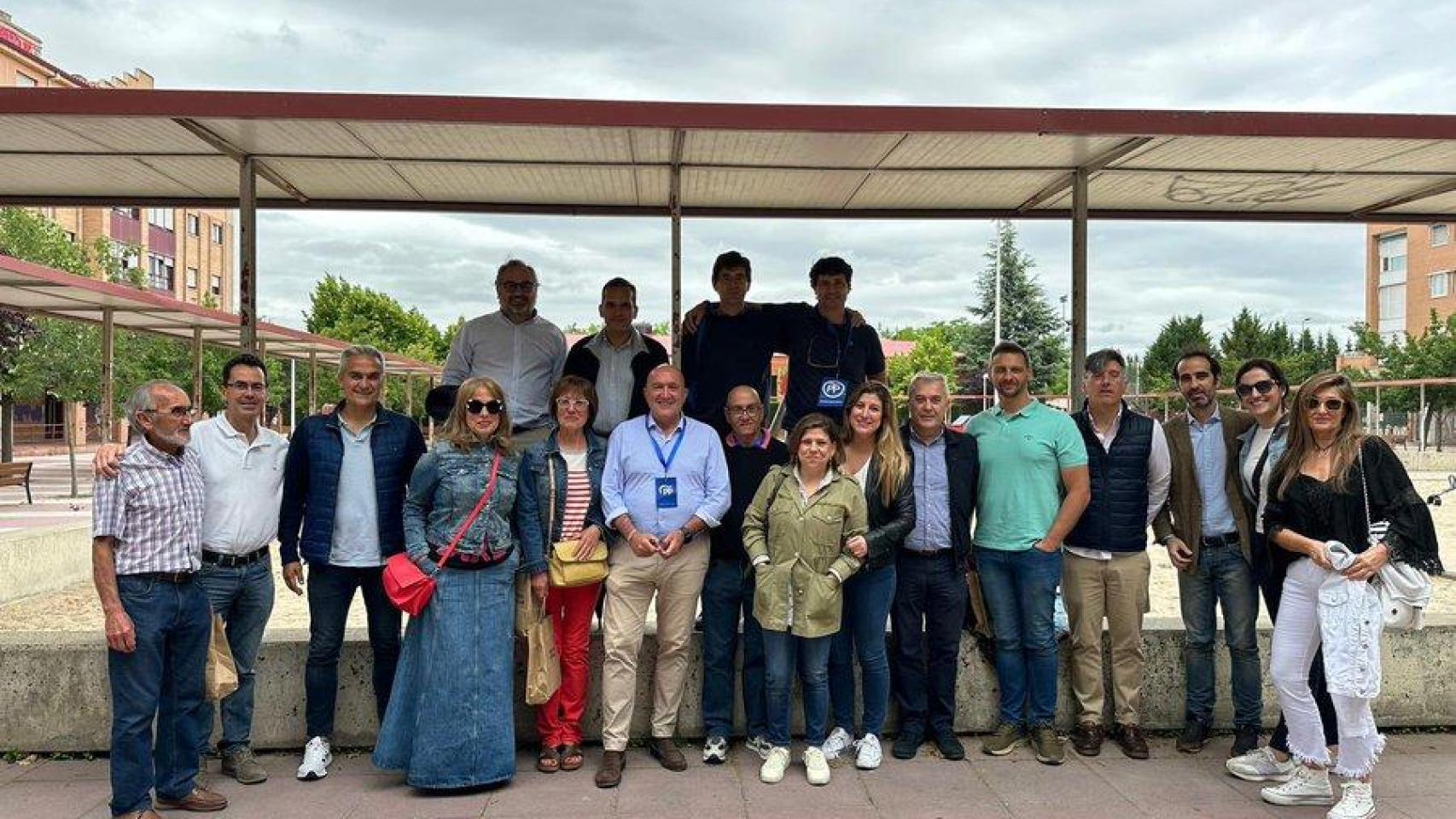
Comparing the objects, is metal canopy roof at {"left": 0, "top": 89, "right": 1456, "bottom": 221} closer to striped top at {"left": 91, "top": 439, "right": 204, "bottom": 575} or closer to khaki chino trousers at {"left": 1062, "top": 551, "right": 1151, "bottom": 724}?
striped top at {"left": 91, "top": 439, "right": 204, "bottom": 575}

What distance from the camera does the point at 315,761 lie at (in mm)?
4633

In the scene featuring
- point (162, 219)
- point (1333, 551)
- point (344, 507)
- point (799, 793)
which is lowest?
point (799, 793)

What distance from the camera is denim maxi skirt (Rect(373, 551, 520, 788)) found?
4.40 m

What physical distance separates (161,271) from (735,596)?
52639 mm

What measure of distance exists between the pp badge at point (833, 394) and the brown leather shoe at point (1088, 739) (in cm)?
192

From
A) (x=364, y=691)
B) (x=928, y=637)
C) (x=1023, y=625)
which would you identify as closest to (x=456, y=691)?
(x=364, y=691)

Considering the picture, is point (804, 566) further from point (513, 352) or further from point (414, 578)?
point (513, 352)

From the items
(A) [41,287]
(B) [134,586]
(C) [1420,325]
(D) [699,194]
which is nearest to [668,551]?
(B) [134,586]

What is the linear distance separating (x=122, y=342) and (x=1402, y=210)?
26.7m

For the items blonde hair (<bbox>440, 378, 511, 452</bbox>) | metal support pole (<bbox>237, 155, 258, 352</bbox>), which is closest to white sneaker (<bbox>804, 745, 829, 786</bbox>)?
blonde hair (<bbox>440, 378, 511, 452</bbox>)

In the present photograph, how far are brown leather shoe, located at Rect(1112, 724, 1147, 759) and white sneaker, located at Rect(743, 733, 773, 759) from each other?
5.57 ft

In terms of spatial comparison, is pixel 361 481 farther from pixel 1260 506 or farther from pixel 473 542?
pixel 1260 506

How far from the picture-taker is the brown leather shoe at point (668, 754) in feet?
15.5

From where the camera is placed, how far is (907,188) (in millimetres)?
6410
